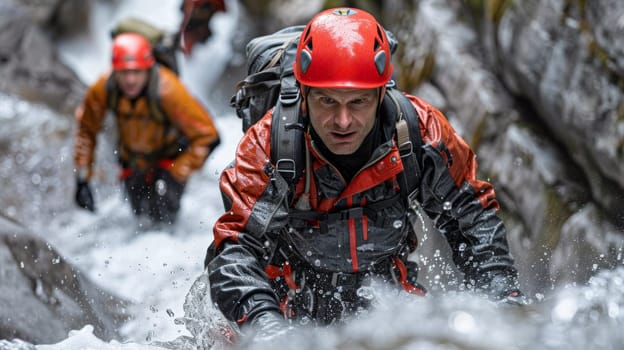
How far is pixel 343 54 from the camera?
144 inches

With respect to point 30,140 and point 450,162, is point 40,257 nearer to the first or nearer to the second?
point 450,162

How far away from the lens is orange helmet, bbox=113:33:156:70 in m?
8.30

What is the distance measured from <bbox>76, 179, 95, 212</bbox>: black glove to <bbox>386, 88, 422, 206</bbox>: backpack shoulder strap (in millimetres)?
5875

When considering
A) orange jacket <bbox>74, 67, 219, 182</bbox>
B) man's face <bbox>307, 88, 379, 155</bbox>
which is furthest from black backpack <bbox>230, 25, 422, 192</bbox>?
orange jacket <bbox>74, 67, 219, 182</bbox>

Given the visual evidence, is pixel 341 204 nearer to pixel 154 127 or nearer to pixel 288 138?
pixel 288 138

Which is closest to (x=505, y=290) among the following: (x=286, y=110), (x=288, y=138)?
(x=288, y=138)

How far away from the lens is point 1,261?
560cm

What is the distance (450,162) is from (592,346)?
5.24ft

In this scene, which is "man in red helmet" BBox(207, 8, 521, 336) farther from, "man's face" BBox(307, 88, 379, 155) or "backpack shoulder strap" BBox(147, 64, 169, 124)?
"backpack shoulder strap" BBox(147, 64, 169, 124)

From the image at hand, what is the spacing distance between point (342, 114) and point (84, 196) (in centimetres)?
612

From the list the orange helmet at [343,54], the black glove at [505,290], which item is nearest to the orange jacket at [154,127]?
the orange helmet at [343,54]

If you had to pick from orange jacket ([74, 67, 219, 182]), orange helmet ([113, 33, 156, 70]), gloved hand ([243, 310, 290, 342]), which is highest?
gloved hand ([243, 310, 290, 342])

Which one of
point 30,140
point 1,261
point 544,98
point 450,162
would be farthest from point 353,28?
point 30,140

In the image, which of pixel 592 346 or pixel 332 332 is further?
pixel 332 332
